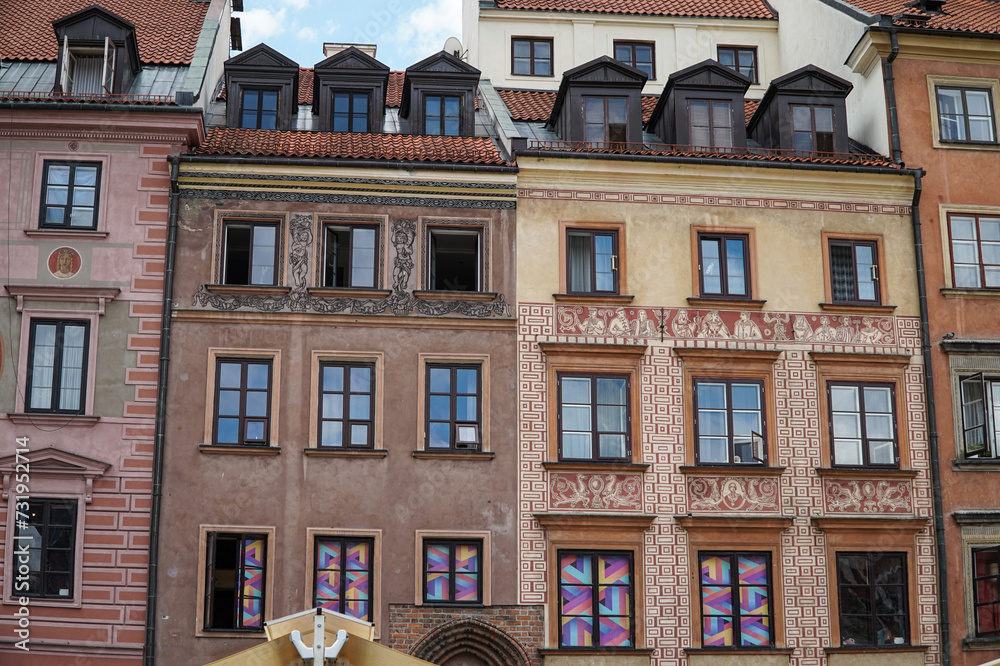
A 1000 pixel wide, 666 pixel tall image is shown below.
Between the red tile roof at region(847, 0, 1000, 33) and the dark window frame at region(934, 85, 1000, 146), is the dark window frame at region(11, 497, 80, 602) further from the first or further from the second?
the red tile roof at region(847, 0, 1000, 33)

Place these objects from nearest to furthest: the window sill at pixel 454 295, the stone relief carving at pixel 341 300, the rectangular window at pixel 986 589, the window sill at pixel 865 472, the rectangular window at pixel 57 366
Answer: the rectangular window at pixel 57 366
the rectangular window at pixel 986 589
the stone relief carving at pixel 341 300
the window sill at pixel 865 472
the window sill at pixel 454 295

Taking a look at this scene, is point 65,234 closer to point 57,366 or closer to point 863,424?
point 57,366

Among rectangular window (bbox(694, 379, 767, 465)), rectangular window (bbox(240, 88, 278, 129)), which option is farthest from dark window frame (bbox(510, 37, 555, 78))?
rectangular window (bbox(694, 379, 767, 465))

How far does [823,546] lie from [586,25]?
14781 millimetres

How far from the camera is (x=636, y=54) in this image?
106ft

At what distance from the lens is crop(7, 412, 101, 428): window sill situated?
2288cm

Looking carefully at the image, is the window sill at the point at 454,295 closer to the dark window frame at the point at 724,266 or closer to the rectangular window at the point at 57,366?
→ the dark window frame at the point at 724,266

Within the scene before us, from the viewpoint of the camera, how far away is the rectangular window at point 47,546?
22219 millimetres

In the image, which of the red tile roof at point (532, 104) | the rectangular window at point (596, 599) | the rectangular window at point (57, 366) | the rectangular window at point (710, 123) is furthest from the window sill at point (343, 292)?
the rectangular window at point (710, 123)

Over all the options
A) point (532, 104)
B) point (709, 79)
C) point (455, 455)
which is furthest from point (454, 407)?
point (709, 79)

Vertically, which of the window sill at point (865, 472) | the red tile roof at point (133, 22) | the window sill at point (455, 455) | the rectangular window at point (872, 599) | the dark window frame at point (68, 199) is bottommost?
the rectangular window at point (872, 599)

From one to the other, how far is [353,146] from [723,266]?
7.65 meters

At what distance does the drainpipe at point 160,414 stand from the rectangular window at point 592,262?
7465mm

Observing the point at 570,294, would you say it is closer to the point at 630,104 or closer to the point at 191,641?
the point at 630,104
